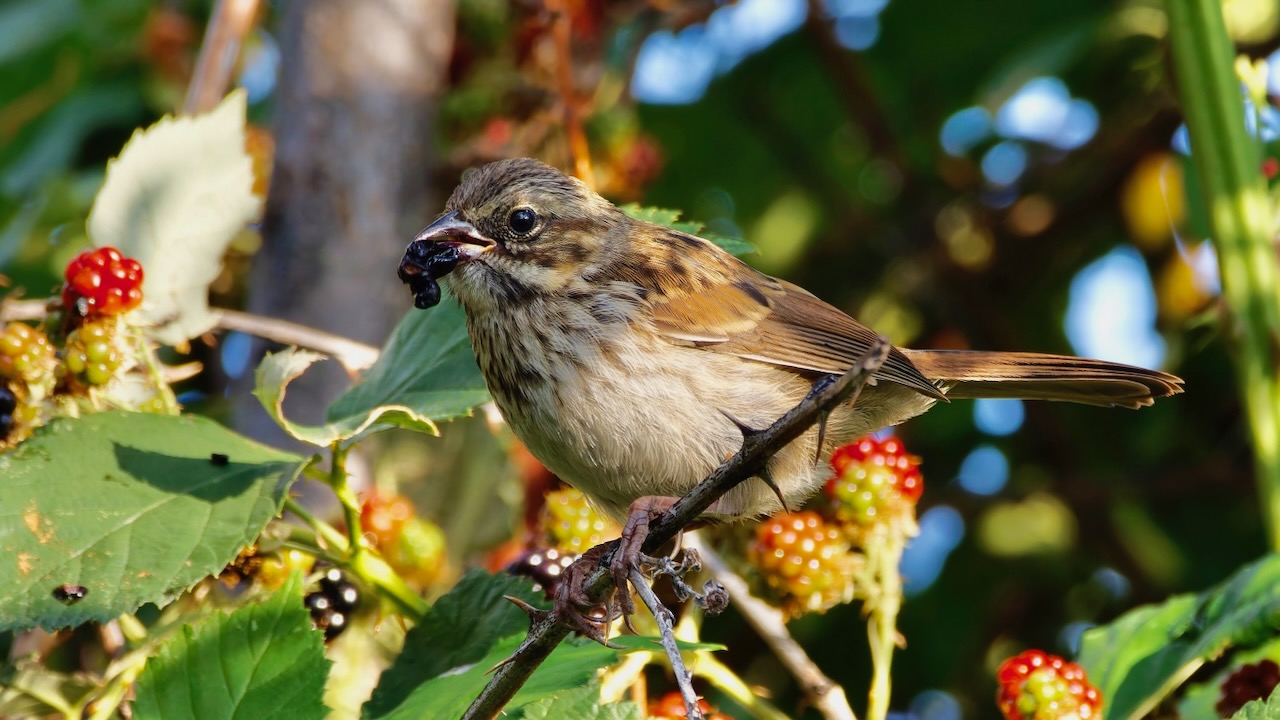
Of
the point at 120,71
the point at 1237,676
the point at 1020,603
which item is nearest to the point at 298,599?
the point at 1237,676

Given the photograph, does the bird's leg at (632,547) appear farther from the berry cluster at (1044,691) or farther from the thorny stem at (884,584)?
the berry cluster at (1044,691)

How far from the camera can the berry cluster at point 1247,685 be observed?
260cm

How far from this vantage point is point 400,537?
2.98 m

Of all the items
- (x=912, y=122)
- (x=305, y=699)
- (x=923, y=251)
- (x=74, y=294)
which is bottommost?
(x=305, y=699)

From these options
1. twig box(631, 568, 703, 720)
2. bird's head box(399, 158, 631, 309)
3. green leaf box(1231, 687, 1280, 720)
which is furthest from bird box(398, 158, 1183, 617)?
green leaf box(1231, 687, 1280, 720)

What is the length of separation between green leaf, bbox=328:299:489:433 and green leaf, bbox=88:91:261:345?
359 millimetres

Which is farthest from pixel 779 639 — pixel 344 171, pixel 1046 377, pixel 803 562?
pixel 344 171

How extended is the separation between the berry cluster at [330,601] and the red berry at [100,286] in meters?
0.64

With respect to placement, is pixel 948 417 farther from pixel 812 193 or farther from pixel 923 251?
pixel 812 193

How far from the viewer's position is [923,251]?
4953 mm

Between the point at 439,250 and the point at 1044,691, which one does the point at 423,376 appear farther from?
the point at 1044,691

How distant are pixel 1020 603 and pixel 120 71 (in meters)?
3.64

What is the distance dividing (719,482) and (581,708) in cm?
56

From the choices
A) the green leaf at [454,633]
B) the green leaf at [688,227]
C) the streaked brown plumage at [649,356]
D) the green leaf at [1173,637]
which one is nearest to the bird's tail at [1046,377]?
the streaked brown plumage at [649,356]
